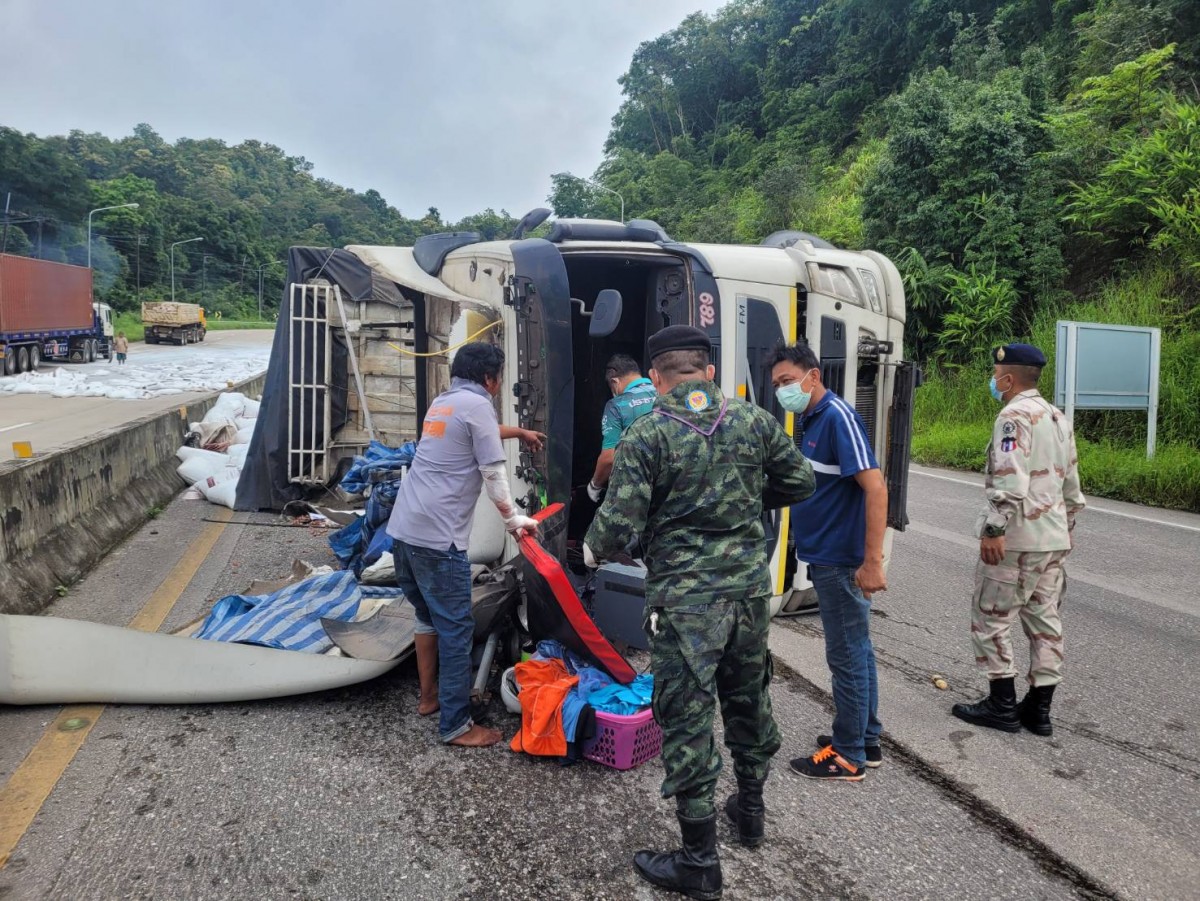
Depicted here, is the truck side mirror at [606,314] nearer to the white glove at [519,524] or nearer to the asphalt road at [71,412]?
the white glove at [519,524]

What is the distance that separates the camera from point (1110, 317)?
506 inches

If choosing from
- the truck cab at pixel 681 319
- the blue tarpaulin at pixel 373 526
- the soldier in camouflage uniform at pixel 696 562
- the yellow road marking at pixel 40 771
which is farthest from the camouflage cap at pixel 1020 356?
the yellow road marking at pixel 40 771

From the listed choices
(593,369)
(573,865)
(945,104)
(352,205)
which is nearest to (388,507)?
(593,369)

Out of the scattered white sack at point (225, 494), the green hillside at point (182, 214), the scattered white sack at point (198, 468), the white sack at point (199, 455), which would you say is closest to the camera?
the scattered white sack at point (225, 494)

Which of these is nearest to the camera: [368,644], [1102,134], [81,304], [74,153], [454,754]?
[454,754]

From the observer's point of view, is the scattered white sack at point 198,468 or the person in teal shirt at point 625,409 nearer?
the person in teal shirt at point 625,409

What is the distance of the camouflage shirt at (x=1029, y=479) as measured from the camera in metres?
3.51

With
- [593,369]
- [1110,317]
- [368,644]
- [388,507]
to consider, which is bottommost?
[368,644]

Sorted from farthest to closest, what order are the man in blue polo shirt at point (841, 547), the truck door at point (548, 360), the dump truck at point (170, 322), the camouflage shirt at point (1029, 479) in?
the dump truck at point (170, 322)
the truck door at point (548, 360)
the camouflage shirt at point (1029, 479)
the man in blue polo shirt at point (841, 547)

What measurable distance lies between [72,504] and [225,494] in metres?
2.34

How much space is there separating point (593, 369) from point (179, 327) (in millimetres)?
42222

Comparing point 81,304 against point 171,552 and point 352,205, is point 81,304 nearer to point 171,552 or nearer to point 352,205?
point 171,552

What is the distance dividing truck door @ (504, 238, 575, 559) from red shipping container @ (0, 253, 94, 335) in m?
24.7

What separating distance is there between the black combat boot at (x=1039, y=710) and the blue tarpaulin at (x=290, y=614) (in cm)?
322
